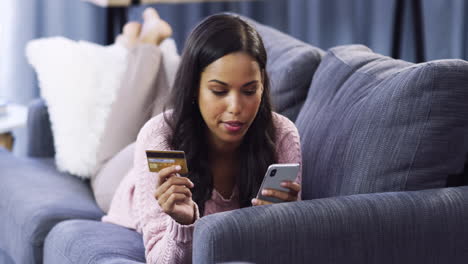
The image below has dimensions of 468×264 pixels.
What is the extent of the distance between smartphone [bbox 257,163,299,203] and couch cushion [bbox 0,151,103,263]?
2.80ft

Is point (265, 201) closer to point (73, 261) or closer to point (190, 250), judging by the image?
point (190, 250)

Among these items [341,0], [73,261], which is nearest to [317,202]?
[73,261]

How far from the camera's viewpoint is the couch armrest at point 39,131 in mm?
2484

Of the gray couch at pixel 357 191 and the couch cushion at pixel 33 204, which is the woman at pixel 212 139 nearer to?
the gray couch at pixel 357 191

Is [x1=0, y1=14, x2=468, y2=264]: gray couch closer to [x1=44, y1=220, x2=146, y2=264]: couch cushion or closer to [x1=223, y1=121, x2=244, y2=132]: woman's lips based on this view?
[x1=44, y1=220, x2=146, y2=264]: couch cushion

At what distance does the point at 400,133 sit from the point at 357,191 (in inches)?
5.6

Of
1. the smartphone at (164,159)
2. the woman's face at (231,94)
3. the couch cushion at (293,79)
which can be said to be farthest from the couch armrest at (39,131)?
the smartphone at (164,159)

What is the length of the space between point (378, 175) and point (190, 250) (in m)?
0.40

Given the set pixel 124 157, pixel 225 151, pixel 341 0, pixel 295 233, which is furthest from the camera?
pixel 341 0

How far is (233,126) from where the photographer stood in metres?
Result: 1.36

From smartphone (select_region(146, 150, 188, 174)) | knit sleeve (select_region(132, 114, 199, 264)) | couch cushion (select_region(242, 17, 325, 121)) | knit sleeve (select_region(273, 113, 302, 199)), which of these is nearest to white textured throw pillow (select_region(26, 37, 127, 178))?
couch cushion (select_region(242, 17, 325, 121))

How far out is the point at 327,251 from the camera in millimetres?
1205

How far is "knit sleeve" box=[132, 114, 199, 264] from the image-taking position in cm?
136

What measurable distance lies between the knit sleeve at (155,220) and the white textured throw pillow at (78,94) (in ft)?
2.59
